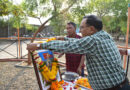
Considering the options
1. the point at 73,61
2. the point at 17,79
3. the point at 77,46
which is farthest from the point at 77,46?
the point at 17,79

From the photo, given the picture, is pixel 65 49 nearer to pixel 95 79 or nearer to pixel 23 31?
pixel 95 79

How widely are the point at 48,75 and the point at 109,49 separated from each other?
79 centimetres

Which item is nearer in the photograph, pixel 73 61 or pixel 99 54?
pixel 99 54

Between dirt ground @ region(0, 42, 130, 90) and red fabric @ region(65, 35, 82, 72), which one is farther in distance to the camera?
dirt ground @ region(0, 42, 130, 90)

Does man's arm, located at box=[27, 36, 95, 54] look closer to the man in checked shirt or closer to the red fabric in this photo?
the man in checked shirt

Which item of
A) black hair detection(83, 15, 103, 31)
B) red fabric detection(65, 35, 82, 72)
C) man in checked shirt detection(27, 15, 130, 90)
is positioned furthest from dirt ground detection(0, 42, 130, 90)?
black hair detection(83, 15, 103, 31)

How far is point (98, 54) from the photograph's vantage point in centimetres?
119

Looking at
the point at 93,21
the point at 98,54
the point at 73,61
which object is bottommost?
the point at 73,61

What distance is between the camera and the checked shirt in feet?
3.79

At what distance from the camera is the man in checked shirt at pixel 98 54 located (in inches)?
45.6

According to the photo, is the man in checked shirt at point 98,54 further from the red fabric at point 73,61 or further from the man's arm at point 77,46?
the red fabric at point 73,61

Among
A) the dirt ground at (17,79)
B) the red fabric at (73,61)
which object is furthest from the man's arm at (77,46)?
the dirt ground at (17,79)

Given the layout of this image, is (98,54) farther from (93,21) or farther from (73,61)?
(73,61)

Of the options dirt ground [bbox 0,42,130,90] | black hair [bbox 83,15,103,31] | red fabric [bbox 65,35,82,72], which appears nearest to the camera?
black hair [bbox 83,15,103,31]
